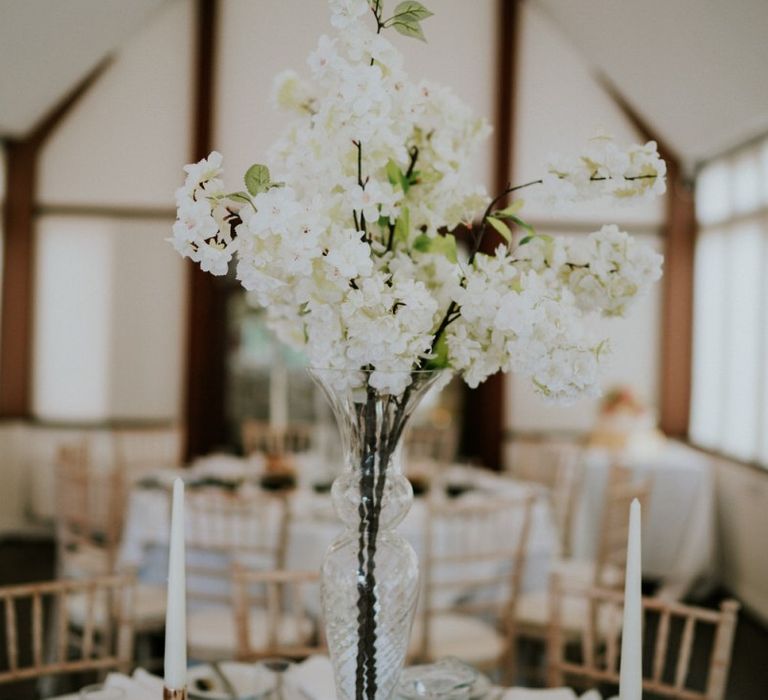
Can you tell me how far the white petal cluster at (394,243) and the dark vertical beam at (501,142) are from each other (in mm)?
5178

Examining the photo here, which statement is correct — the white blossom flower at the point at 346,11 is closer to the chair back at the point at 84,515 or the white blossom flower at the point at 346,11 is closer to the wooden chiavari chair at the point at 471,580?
the wooden chiavari chair at the point at 471,580

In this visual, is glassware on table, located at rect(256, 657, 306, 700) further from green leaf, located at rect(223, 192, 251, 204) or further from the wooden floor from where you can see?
the wooden floor

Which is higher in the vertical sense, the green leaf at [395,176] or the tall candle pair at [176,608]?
the green leaf at [395,176]

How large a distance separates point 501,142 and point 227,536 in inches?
159

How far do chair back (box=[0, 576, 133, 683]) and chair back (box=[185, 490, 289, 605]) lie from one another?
13.3 inches

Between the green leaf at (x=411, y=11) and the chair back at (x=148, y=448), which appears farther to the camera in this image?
the chair back at (x=148, y=448)

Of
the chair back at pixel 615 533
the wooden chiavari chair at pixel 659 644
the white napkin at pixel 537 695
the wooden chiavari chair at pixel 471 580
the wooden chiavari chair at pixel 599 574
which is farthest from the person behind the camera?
the chair back at pixel 615 533

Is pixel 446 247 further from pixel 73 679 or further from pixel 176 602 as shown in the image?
pixel 73 679

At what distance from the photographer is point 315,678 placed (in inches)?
72.6

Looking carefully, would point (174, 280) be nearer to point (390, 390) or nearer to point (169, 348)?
point (169, 348)

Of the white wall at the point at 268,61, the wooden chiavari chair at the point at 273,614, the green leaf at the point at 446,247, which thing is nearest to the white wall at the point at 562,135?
the white wall at the point at 268,61

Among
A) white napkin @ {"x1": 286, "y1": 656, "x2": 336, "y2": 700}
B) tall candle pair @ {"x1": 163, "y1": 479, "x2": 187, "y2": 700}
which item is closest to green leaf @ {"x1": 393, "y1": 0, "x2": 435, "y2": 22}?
tall candle pair @ {"x1": 163, "y1": 479, "x2": 187, "y2": 700}

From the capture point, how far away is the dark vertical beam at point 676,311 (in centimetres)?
668

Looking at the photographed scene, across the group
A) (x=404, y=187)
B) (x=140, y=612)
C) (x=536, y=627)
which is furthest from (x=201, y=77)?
(x=404, y=187)
